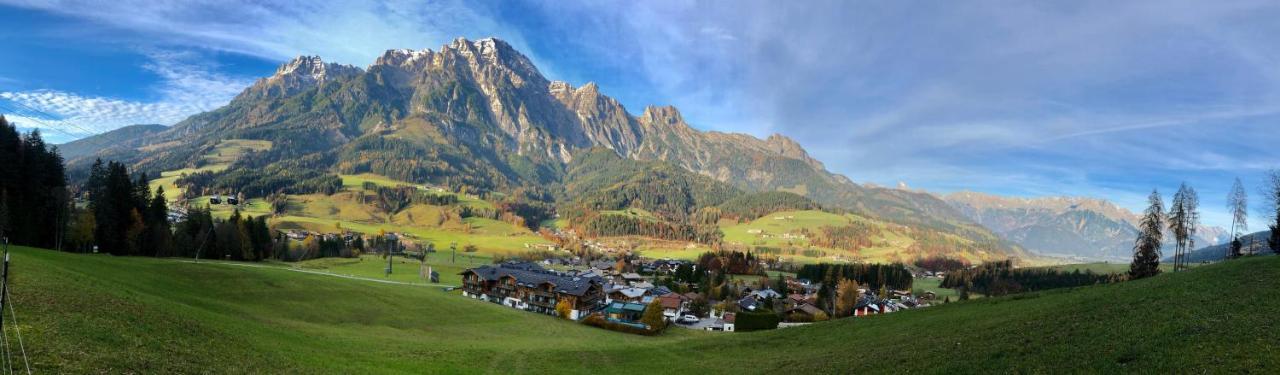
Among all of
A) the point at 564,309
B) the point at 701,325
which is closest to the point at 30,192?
the point at 564,309

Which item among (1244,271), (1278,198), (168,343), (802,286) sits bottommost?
(802,286)

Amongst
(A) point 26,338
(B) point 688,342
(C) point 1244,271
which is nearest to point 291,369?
(A) point 26,338

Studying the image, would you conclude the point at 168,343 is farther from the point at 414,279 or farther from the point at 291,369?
the point at 414,279

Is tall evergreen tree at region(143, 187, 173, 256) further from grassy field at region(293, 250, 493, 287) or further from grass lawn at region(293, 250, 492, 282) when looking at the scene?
grass lawn at region(293, 250, 492, 282)

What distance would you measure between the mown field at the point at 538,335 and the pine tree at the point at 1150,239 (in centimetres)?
3728

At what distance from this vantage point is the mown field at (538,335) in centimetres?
2147

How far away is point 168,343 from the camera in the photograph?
77.8 ft

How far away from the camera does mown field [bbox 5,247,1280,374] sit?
70.4ft

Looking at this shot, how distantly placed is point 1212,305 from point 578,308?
71.9m

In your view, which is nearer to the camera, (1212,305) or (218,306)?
(1212,305)

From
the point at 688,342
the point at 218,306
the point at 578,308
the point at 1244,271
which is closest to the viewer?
the point at 1244,271

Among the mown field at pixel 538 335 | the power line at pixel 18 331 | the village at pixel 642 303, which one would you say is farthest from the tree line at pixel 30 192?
the power line at pixel 18 331

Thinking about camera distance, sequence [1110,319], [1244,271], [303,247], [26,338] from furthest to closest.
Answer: [303,247], [1244,271], [1110,319], [26,338]

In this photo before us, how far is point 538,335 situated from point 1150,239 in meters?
76.2
